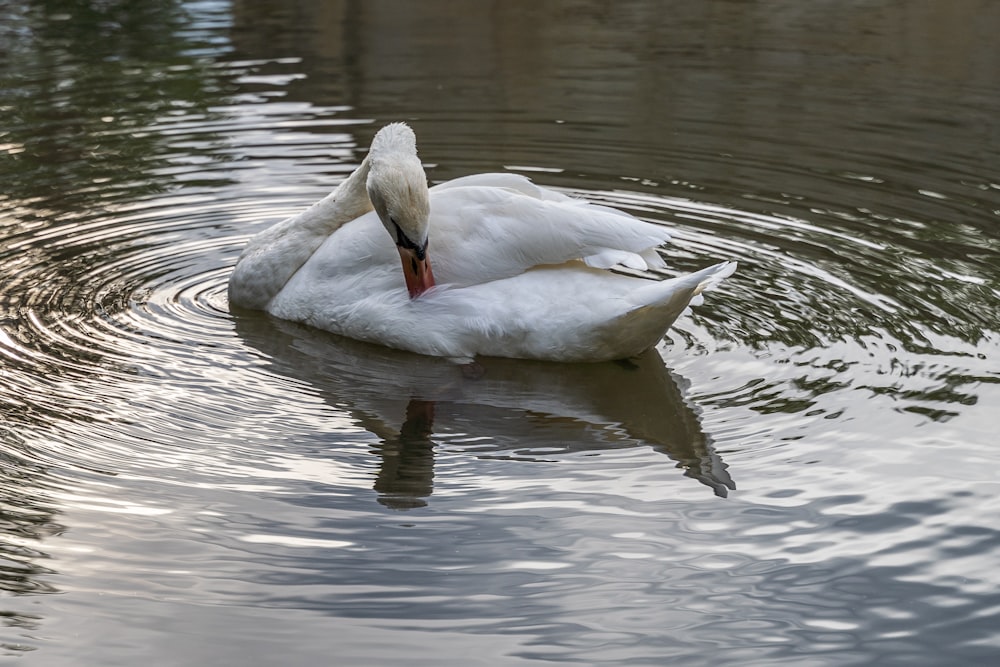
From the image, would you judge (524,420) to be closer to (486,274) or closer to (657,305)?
(657,305)

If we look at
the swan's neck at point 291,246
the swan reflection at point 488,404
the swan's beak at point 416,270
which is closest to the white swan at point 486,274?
the swan's beak at point 416,270

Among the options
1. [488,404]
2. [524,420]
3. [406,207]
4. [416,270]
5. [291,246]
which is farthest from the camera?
[291,246]

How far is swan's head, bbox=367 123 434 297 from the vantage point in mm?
6121

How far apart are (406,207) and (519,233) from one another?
1.78 feet

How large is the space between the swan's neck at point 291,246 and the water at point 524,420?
0.16m

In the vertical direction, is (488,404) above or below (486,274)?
below

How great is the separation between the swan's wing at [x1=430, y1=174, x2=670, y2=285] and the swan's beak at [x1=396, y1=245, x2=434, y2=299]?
0.43 feet

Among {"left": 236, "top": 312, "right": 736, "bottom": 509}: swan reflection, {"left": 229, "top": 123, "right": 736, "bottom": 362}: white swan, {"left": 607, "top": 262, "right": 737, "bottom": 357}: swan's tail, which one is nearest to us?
{"left": 236, "top": 312, "right": 736, "bottom": 509}: swan reflection

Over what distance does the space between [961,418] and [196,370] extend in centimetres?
344

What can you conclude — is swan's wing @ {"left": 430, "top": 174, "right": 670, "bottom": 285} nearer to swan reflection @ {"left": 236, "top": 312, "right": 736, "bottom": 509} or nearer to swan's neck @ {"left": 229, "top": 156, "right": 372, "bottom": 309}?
swan reflection @ {"left": 236, "top": 312, "right": 736, "bottom": 509}

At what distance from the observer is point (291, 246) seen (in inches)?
277

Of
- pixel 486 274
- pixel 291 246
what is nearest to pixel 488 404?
pixel 486 274

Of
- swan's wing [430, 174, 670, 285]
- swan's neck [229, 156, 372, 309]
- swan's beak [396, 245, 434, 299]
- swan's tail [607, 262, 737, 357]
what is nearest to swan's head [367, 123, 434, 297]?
swan's beak [396, 245, 434, 299]

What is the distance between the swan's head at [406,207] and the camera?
6.12 meters
